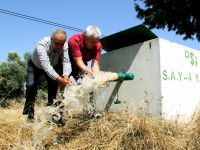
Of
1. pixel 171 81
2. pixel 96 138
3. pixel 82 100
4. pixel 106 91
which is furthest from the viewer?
pixel 106 91

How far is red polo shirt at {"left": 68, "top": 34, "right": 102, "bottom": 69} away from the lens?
496 centimetres

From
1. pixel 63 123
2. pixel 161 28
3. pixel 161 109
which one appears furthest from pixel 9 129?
pixel 161 28

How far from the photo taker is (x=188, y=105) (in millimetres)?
5754

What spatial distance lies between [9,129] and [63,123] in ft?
2.24

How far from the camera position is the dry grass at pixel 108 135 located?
4148mm

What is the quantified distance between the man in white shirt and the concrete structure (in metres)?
0.93

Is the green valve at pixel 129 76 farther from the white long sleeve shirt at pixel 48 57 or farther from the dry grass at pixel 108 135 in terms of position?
the white long sleeve shirt at pixel 48 57

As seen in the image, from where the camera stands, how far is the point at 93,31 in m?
4.86

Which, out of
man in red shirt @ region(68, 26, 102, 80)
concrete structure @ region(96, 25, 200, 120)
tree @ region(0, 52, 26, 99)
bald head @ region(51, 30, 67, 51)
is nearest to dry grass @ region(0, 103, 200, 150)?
concrete structure @ region(96, 25, 200, 120)

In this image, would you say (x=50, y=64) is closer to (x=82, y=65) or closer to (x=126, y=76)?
(x=82, y=65)

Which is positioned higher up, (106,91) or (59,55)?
(59,55)

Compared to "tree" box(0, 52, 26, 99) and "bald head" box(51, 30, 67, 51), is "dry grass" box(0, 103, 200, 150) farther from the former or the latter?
"tree" box(0, 52, 26, 99)

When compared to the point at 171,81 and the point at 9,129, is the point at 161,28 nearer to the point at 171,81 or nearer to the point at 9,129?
the point at 171,81

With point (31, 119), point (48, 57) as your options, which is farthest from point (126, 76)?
point (31, 119)
